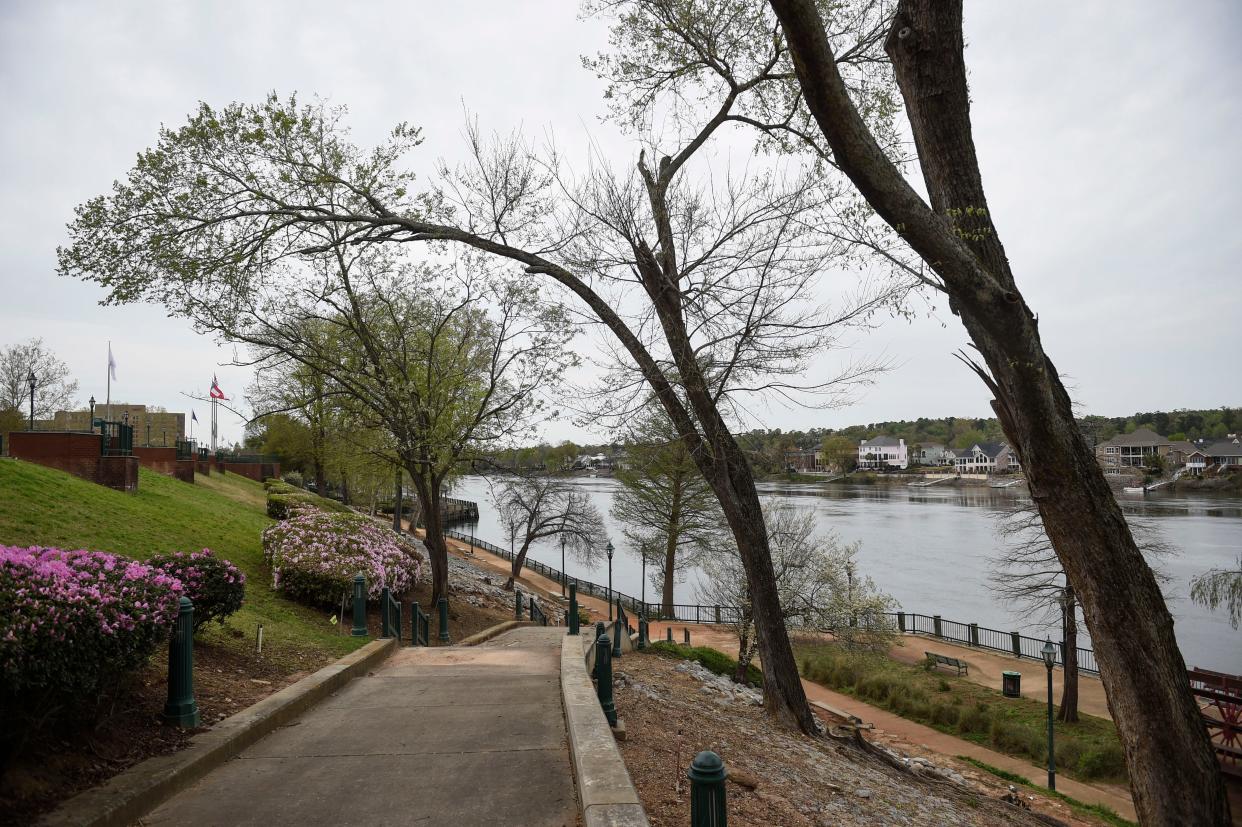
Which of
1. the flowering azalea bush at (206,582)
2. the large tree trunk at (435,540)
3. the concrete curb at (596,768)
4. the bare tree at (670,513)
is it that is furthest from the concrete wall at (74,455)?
the bare tree at (670,513)

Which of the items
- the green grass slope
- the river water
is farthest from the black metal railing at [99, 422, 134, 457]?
the river water

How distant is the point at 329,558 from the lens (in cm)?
1455

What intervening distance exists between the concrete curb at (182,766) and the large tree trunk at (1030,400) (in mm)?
6193

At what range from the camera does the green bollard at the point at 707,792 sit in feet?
10.2

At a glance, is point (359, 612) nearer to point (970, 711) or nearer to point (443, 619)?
point (443, 619)

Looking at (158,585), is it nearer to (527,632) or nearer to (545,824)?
(545,824)

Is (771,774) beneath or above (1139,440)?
beneath

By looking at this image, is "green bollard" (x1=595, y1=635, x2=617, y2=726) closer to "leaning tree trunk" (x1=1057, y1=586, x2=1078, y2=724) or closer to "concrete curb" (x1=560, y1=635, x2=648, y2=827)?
"concrete curb" (x1=560, y1=635, x2=648, y2=827)

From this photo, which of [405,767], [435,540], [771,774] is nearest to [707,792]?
[405,767]

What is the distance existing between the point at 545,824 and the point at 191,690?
3.10 metres

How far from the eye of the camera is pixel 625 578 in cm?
5388

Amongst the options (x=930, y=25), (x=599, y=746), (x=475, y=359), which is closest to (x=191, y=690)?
(x=599, y=746)

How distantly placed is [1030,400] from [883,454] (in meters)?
150

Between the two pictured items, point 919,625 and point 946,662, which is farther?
point 919,625
